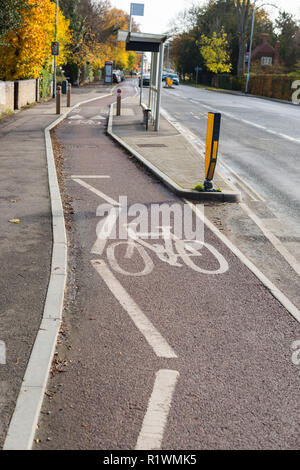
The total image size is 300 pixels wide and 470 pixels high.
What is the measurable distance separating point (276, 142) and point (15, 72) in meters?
15.7

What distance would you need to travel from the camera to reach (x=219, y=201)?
32.6ft

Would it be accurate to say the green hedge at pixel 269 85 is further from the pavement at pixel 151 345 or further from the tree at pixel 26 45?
the pavement at pixel 151 345

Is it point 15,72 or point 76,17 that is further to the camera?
point 76,17

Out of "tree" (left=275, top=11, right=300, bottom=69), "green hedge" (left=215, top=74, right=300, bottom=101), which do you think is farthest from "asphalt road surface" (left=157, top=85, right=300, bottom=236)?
"tree" (left=275, top=11, right=300, bottom=69)

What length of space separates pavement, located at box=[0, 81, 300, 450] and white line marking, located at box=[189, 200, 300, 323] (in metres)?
0.05

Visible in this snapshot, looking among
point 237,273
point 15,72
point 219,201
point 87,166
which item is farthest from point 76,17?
point 237,273

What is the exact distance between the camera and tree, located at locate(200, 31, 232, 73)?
8250 centimetres

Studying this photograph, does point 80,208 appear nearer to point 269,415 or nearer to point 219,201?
point 219,201

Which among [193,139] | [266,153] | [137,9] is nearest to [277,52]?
[137,9]

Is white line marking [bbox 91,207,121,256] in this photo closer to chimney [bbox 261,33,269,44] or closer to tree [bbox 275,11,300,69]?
tree [bbox 275,11,300,69]

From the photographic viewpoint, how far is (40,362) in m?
4.15

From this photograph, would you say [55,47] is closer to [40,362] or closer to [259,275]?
[259,275]

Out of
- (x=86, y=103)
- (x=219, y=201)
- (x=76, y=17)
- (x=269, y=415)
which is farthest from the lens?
(x=76, y=17)

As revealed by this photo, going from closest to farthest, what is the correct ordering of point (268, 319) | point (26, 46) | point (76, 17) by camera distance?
point (268, 319), point (26, 46), point (76, 17)
